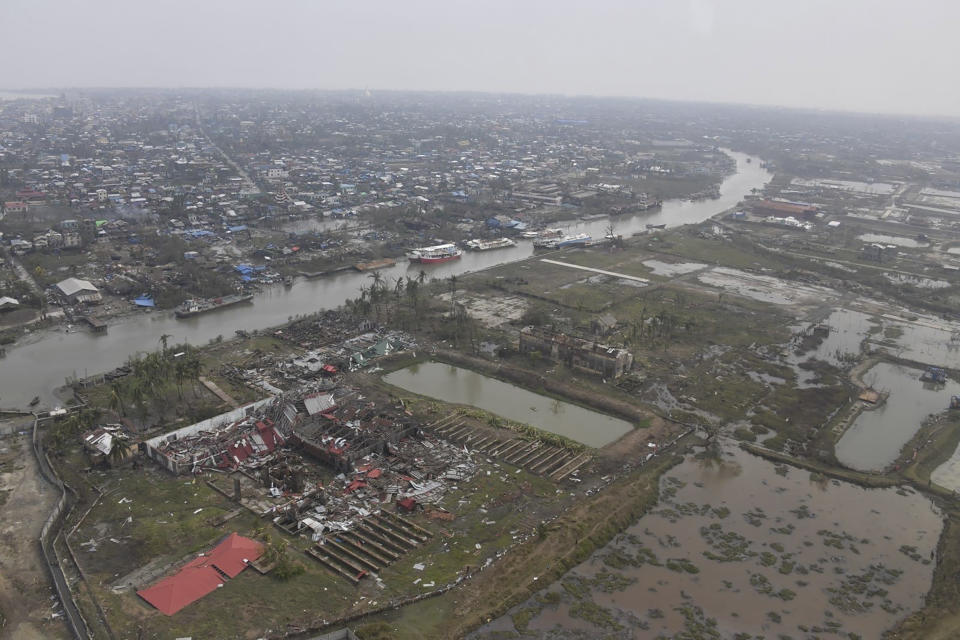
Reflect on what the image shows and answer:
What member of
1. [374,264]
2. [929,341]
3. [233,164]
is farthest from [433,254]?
[233,164]

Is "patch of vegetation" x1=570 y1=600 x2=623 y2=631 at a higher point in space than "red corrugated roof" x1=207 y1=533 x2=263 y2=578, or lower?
lower

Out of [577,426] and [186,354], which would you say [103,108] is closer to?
[186,354]

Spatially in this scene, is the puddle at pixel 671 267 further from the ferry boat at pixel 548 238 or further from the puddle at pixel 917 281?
the puddle at pixel 917 281

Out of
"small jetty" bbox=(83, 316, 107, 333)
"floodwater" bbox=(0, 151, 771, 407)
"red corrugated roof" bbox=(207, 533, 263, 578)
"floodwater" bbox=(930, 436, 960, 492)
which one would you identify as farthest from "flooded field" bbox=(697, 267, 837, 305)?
"small jetty" bbox=(83, 316, 107, 333)

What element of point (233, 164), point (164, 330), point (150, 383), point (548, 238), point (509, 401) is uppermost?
point (233, 164)

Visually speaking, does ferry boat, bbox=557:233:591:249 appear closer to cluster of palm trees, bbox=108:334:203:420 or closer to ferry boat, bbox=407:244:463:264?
ferry boat, bbox=407:244:463:264

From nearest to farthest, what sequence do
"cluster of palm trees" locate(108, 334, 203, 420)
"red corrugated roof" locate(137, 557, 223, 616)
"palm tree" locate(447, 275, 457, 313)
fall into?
"red corrugated roof" locate(137, 557, 223, 616), "cluster of palm trees" locate(108, 334, 203, 420), "palm tree" locate(447, 275, 457, 313)

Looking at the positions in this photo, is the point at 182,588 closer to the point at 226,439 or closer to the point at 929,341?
the point at 226,439

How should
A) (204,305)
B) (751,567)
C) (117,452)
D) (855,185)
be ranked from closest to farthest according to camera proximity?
(751,567)
(117,452)
(204,305)
(855,185)
